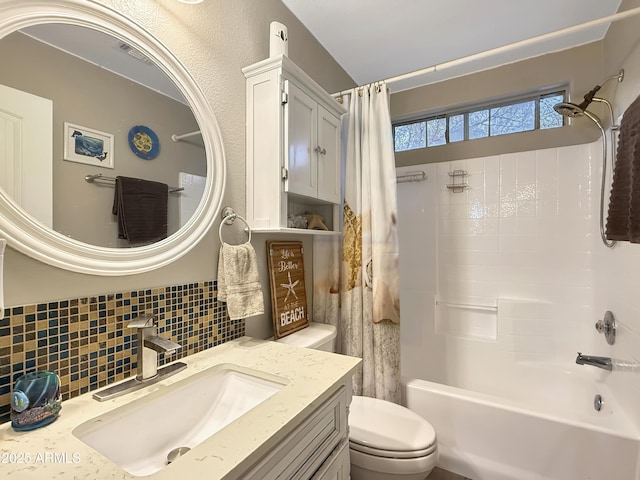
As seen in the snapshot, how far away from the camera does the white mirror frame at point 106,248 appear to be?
2.32 feet

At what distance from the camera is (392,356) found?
1.65 meters

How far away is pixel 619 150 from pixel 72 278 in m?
2.24

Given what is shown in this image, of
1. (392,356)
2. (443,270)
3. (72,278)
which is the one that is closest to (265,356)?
(72,278)

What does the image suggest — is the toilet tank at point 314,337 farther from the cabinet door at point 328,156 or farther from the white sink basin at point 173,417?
the cabinet door at point 328,156

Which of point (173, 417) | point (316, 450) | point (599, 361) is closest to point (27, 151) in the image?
point (173, 417)

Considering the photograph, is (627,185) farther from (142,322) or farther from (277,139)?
(142,322)

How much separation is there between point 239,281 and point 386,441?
2.96 feet

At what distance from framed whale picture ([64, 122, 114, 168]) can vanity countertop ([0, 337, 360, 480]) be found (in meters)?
0.63

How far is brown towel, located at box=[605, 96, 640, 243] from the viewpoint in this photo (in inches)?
48.2

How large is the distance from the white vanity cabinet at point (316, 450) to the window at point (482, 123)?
2135 millimetres

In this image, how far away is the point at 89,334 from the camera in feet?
2.71

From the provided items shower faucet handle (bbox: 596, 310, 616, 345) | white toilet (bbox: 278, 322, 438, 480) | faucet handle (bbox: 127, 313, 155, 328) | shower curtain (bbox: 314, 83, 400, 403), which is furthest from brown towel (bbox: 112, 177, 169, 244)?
shower faucet handle (bbox: 596, 310, 616, 345)

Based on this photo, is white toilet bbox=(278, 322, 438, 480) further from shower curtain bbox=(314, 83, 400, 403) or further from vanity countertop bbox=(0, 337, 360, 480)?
vanity countertop bbox=(0, 337, 360, 480)

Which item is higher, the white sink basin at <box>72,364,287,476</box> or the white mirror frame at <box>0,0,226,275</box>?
the white mirror frame at <box>0,0,226,275</box>
